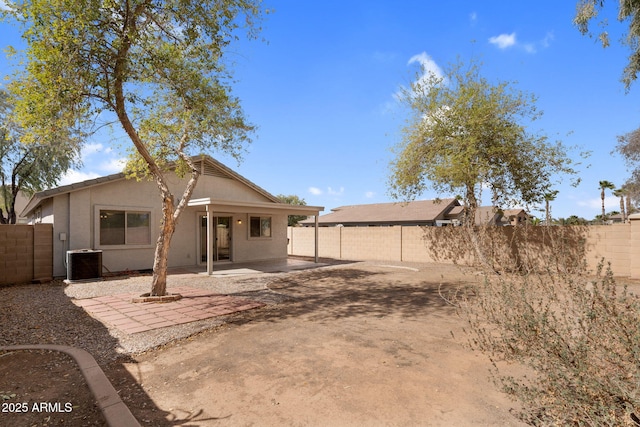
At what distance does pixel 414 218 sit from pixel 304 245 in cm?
1299

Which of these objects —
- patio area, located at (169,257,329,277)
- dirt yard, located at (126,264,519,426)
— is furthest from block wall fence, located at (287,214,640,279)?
dirt yard, located at (126,264,519,426)

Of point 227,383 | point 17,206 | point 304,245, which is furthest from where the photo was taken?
point 17,206

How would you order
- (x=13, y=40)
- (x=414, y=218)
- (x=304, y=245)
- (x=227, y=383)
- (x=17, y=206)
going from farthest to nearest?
(x=17, y=206) < (x=414, y=218) < (x=304, y=245) < (x=13, y=40) < (x=227, y=383)

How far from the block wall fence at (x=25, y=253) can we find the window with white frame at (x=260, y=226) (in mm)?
7359

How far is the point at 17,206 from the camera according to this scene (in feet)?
107

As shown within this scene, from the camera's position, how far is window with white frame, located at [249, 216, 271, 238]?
50.0 ft

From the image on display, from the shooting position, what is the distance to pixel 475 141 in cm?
1112

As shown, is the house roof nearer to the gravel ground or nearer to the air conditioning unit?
the gravel ground

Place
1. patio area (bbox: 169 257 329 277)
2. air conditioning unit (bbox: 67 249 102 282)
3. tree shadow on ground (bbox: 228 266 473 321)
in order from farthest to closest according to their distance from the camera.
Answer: patio area (bbox: 169 257 329 277)
air conditioning unit (bbox: 67 249 102 282)
tree shadow on ground (bbox: 228 266 473 321)

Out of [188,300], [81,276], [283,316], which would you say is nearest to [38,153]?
[81,276]

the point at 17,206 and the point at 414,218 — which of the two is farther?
the point at 17,206

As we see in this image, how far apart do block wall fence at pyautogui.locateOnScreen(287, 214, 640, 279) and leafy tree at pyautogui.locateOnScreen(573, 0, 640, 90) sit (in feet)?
17.4

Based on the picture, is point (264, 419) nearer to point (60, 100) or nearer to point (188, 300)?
point (188, 300)

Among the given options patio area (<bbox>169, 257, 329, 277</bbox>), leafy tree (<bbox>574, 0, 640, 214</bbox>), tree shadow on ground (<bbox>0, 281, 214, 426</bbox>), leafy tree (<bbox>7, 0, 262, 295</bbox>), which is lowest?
patio area (<bbox>169, 257, 329, 277</bbox>)
